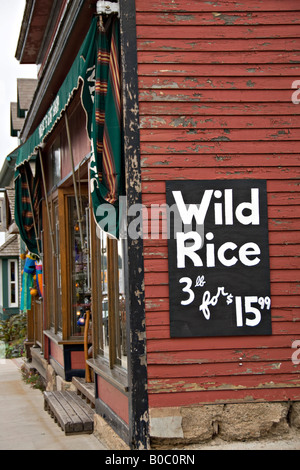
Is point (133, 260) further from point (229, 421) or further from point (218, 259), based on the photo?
point (229, 421)

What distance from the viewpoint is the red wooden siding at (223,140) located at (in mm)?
5246

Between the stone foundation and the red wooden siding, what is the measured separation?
77 millimetres

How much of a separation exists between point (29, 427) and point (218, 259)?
373 centimetres

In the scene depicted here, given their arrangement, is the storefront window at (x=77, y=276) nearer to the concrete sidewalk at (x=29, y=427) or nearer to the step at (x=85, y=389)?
the step at (x=85, y=389)

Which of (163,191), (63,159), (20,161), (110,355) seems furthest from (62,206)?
(163,191)

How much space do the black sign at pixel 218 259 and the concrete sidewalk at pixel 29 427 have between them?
190 cm

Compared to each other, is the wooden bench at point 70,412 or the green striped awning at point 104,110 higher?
the green striped awning at point 104,110

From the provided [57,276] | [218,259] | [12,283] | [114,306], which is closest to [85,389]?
[114,306]

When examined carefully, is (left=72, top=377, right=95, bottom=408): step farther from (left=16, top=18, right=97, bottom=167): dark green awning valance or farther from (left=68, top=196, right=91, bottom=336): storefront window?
(left=16, top=18, right=97, bottom=167): dark green awning valance

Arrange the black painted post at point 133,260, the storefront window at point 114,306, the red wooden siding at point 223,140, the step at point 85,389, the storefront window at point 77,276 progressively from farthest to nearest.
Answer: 1. the storefront window at point 77,276
2. the step at point 85,389
3. the storefront window at point 114,306
4. the red wooden siding at point 223,140
5. the black painted post at point 133,260

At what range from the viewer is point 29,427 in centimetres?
770

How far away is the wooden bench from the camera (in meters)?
6.73

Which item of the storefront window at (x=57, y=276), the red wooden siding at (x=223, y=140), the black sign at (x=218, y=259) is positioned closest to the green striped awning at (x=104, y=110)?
the red wooden siding at (x=223, y=140)

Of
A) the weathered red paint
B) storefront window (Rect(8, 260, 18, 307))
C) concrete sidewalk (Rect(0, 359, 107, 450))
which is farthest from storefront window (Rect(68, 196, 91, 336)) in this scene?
storefront window (Rect(8, 260, 18, 307))
